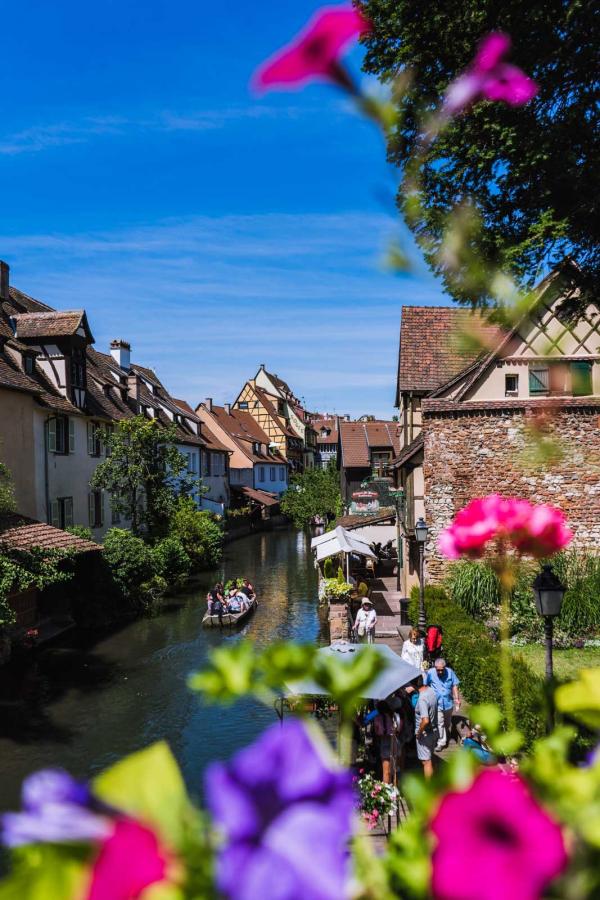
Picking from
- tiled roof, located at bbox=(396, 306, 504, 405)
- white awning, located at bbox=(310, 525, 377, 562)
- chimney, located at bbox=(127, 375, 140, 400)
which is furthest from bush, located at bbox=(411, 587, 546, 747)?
chimney, located at bbox=(127, 375, 140, 400)

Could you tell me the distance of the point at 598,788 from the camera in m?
0.87

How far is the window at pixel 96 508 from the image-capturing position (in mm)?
29578

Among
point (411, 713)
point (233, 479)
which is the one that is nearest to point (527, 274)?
point (411, 713)

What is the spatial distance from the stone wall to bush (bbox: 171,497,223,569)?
52.7 ft

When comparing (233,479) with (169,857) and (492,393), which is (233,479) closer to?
(492,393)

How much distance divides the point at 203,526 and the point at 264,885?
33958 millimetres

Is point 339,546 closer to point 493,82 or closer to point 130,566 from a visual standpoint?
point 130,566

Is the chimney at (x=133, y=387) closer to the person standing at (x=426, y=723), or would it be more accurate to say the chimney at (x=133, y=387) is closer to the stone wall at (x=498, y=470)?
the stone wall at (x=498, y=470)

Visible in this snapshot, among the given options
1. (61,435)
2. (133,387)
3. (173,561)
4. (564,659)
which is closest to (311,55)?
(564,659)

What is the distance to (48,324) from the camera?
27.3 meters

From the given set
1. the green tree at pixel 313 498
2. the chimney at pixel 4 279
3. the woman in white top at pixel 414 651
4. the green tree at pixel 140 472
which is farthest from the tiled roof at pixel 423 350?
the green tree at pixel 313 498

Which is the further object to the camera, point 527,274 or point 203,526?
point 203,526

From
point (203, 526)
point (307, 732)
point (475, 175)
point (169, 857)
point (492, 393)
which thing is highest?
point (475, 175)

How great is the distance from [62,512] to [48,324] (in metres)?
7.42
